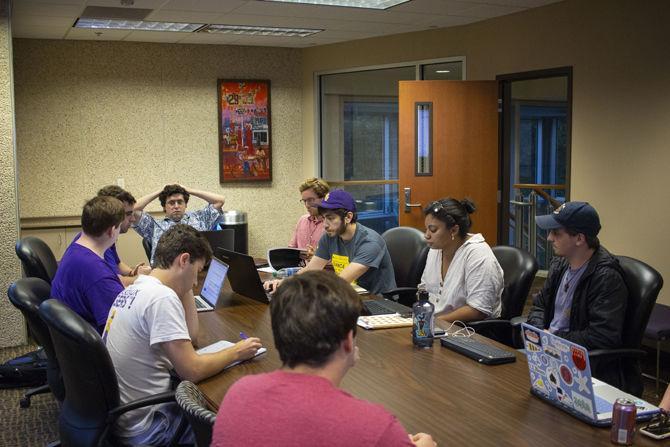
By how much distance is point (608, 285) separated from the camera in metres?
2.90

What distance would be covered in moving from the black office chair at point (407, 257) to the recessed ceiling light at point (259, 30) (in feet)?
9.01

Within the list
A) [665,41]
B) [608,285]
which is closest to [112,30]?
[665,41]

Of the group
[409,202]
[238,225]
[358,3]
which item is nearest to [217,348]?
[358,3]

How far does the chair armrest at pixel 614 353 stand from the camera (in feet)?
9.21

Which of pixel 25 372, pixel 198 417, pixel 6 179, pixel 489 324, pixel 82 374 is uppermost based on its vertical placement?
pixel 6 179

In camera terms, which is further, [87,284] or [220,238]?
[220,238]

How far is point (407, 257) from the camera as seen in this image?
460cm

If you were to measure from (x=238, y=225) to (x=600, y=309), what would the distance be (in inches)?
209

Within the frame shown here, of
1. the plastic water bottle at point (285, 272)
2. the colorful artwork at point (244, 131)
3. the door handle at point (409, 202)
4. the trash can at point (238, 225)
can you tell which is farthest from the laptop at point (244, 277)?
the colorful artwork at point (244, 131)

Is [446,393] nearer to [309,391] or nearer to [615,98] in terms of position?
[309,391]

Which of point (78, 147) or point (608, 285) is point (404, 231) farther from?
point (78, 147)

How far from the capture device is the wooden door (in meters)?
6.45

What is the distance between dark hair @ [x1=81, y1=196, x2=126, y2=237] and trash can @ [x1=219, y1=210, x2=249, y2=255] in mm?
4322

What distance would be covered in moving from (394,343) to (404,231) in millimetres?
1865
